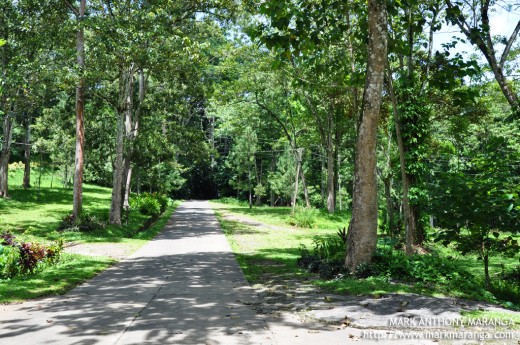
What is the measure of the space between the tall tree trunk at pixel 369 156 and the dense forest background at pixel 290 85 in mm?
266

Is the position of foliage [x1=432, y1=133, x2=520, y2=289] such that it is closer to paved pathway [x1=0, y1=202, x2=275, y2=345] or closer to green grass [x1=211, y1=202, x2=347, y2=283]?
green grass [x1=211, y1=202, x2=347, y2=283]

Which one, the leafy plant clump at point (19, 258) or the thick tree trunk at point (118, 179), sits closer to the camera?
the leafy plant clump at point (19, 258)

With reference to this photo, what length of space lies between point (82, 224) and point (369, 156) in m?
13.6

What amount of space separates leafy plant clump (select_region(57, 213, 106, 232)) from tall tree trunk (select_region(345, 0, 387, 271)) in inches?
505

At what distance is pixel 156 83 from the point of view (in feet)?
94.8

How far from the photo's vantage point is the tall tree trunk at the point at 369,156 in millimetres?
8555

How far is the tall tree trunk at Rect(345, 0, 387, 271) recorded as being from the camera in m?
8.55

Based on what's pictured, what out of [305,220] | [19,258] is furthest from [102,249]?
[305,220]

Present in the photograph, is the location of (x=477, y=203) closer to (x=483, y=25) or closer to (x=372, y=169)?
(x=372, y=169)

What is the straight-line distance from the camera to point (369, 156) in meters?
8.66

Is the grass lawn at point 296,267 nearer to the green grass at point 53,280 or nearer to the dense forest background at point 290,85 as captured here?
the dense forest background at point 290,85

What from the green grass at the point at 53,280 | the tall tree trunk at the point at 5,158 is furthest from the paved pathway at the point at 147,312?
the tall tree trunk at the point at 5,158

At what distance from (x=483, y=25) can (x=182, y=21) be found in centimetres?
1491

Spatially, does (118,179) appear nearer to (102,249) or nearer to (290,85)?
(102,249)
